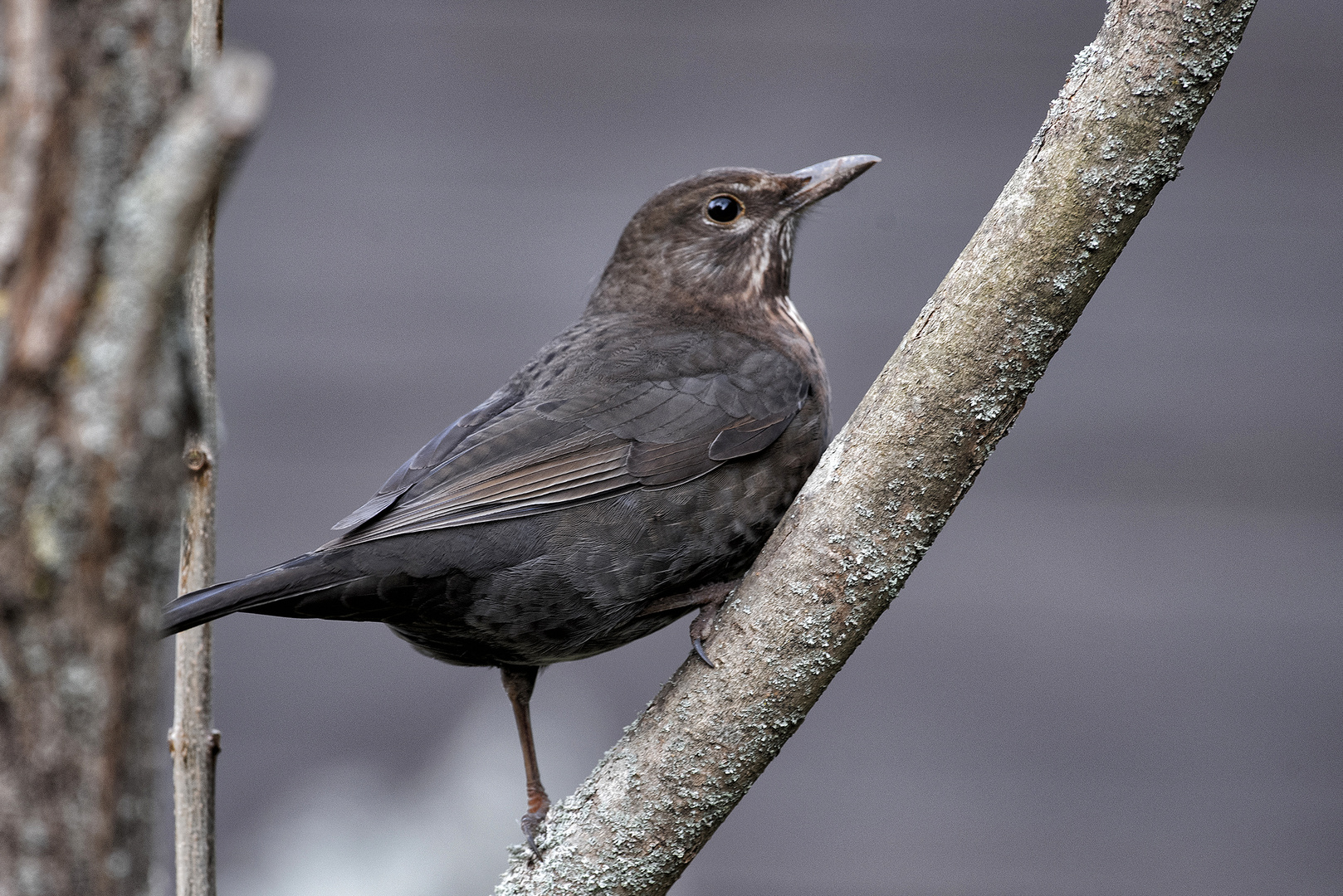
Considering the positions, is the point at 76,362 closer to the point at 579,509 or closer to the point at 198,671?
the point at 198,671

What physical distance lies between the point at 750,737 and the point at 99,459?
129 centimetres

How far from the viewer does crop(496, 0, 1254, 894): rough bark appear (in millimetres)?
1730

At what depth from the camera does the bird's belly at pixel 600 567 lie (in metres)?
2.43

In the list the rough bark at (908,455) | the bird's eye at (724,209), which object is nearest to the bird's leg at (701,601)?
the rough bark at (908,455)

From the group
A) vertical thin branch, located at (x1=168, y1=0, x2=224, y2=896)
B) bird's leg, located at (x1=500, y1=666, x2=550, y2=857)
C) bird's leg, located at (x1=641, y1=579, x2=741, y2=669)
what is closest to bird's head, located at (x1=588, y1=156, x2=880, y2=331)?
bird's leg, located at (x1=641, y1=579, x2=741, y2=669)

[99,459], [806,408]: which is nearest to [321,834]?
[806,408]

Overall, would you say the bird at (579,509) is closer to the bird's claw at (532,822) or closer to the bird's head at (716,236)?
the bird's claw at (532,822)

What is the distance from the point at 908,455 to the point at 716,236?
4.88 feet

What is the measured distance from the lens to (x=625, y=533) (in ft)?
8.12

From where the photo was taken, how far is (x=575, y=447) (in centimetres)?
255

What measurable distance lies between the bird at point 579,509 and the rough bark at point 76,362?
1181mm

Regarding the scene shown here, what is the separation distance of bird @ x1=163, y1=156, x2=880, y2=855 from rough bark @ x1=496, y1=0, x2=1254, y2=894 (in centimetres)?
17

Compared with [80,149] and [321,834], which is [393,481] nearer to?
[321,834]

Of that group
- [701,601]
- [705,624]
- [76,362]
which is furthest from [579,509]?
[76,362]
